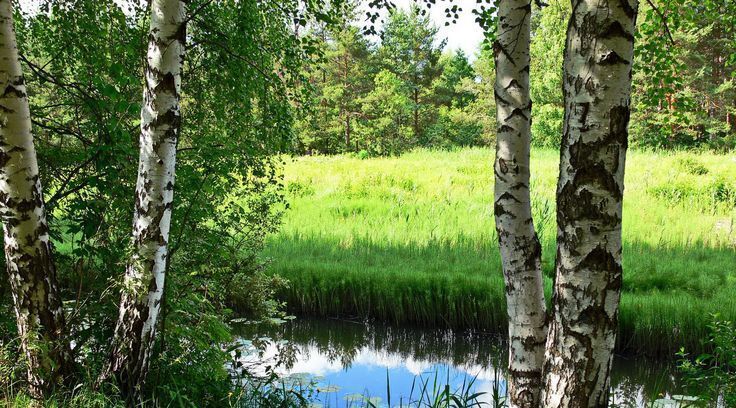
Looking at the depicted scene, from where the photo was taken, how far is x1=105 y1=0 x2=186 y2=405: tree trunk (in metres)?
2.77

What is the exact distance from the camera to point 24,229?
2611 mm

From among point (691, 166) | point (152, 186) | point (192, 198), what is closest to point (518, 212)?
point (152, 186)

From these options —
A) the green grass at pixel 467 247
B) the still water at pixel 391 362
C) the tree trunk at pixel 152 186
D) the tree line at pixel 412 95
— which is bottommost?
the still water at pixel 391 362

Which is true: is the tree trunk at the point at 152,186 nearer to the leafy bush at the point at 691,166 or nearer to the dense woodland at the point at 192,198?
the dense woodland at the point at 192,198

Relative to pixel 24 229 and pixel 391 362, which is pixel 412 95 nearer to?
pixel 391 362

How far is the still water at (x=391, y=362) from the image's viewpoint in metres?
5.64

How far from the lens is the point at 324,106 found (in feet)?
119

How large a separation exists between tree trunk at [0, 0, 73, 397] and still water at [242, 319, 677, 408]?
2.74 m

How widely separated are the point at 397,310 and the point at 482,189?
6.78m

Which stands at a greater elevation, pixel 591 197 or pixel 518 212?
pixel 591 197

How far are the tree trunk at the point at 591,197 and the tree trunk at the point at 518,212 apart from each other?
65cm

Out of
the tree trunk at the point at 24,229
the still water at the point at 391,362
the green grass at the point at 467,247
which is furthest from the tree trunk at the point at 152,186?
the green grass at the point at 467,247

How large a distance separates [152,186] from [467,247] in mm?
7668

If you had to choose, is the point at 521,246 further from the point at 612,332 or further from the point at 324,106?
the point at 324,106
